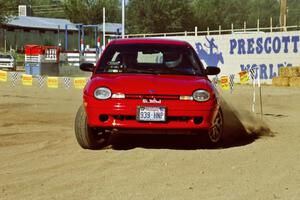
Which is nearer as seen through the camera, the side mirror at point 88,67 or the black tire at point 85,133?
the black tire at point 85,133

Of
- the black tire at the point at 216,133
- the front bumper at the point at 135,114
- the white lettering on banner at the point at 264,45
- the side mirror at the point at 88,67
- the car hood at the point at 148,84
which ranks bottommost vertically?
the black tire at the point at 216,133

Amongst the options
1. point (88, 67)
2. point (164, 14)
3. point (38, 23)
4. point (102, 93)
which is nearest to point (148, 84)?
point (102, 93)

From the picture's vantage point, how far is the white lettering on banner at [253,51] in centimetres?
2689

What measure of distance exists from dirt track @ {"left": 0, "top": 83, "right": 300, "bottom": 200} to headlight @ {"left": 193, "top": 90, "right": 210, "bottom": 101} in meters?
0.64

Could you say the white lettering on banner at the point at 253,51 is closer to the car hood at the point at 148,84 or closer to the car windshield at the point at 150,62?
the car windshield at the point at 150,62

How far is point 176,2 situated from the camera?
280ft

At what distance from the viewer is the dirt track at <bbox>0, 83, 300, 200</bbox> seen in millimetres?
5637

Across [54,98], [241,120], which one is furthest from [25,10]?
[241,120]

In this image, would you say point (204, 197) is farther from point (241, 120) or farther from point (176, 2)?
point (176, 2)

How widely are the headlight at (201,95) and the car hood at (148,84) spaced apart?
0.06m

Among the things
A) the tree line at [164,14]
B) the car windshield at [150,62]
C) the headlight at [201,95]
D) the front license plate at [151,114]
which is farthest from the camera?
the tree line at [164,14]

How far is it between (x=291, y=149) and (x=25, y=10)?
3943 inches

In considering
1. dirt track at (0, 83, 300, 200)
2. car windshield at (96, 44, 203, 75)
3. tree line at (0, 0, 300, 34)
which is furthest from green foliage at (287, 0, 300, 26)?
car windshield at (96, 44, 203, 75)

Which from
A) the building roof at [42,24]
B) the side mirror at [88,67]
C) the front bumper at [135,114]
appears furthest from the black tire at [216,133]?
the building roof at [42,24]
